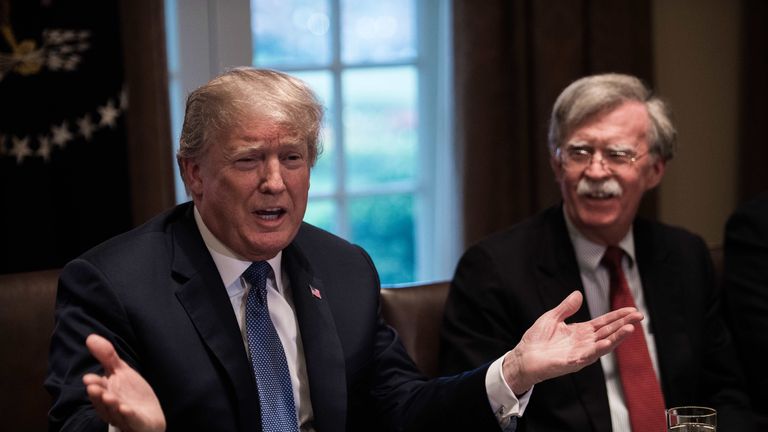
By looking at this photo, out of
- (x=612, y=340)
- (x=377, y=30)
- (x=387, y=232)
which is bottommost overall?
(x=387, y=232)

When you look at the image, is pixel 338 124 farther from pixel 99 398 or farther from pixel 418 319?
pixel 99 398

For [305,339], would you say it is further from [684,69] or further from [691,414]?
[684,69]

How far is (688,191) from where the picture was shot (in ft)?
14.3

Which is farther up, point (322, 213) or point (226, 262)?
point (226, 262)

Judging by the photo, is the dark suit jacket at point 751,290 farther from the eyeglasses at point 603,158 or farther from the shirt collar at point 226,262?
the shirt collar at point 226,262

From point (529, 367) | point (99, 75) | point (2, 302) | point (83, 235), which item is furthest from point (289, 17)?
point (529, 367)

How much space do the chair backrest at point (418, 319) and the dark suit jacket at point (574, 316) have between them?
2.3 inches

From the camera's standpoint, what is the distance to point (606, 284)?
269 cm

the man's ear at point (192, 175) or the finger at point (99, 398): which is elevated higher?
the man's ear at point (192, 175)

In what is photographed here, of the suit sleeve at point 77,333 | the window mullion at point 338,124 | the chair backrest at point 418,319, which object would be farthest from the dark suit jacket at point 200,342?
the window mullion at point 338,124

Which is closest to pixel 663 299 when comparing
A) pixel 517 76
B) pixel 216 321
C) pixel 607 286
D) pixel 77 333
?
pixel 607 286

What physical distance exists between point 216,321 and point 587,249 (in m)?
1.04

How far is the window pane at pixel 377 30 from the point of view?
3967mm

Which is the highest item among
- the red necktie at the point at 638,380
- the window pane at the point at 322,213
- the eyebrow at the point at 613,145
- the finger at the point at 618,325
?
the eyebrow at the point at 613,145
